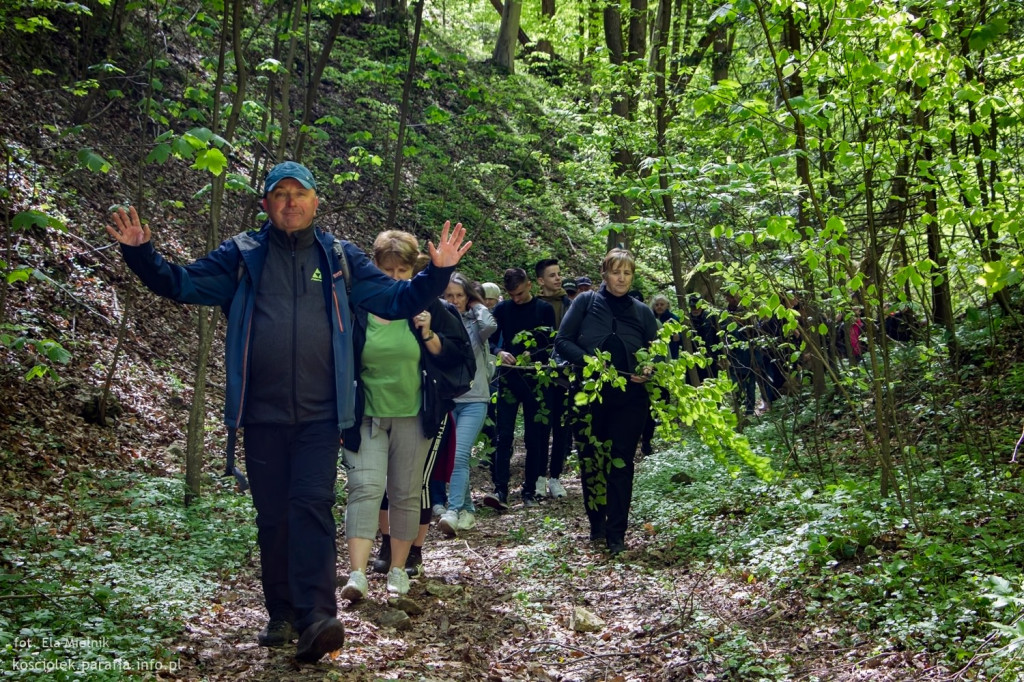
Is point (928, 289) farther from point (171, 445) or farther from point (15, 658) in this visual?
point (15, 658)

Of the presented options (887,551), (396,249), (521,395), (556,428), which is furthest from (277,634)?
(556,428)

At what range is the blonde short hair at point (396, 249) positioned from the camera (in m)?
5.70

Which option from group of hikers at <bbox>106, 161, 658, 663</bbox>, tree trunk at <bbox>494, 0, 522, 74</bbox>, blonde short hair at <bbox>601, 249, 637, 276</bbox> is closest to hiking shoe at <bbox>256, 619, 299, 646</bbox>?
group of hikers at <bbox>106, 161, 658, 663</bbox>

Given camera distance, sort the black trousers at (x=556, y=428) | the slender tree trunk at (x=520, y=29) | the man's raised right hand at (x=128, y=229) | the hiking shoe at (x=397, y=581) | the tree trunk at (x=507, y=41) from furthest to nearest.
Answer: the slender tree trunk at (x=520, y=29) < the tree trunk at (x=507, y=41) < the black trousers at (x=556, y=428) < the hiking shoe at (x=397, y=581) < the man's raised right hand at (x=128, y=229)

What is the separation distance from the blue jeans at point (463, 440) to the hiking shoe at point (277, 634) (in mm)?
3536

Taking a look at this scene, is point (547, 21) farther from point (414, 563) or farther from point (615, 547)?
point (414, 563)

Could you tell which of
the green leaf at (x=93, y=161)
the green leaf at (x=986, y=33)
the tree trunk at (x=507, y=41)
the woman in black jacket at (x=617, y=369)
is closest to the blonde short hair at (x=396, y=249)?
the green leaf at (x=93, y=161)

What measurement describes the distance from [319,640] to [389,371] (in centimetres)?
184

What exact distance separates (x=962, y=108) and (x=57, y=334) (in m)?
9.01

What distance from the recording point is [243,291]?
14.6 feet

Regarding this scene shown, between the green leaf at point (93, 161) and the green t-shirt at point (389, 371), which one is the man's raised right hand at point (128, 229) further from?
the green t-shirt at point (389, 371)

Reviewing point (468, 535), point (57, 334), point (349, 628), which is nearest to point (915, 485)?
point (468, 535)

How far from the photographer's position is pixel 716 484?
8562mm

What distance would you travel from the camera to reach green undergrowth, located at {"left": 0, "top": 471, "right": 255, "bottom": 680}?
4.04 meters
